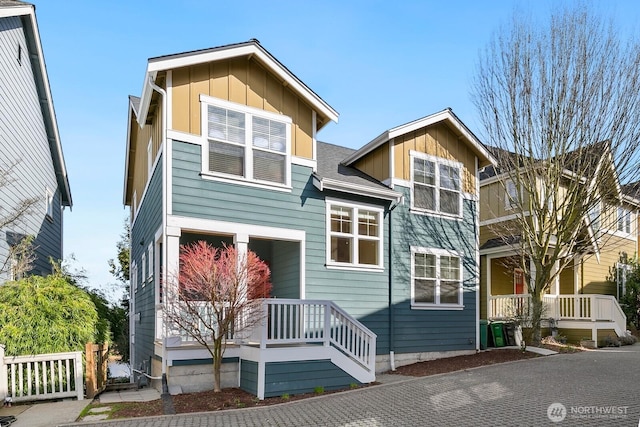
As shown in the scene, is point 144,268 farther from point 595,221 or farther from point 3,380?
point 595,221

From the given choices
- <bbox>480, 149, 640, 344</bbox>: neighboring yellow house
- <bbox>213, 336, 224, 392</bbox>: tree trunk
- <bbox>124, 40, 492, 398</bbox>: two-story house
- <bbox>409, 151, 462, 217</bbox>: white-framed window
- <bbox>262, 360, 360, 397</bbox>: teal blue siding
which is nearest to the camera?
<bbox>262, 360, 360, 397</bbox>: teal blue siding

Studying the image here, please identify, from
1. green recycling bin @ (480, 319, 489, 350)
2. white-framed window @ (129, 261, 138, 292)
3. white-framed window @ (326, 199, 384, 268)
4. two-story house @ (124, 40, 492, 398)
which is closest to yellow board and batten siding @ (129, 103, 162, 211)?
two-story house @ (124, 40, 492, 398)

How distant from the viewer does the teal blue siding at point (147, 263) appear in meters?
11.9

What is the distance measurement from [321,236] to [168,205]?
151 inches

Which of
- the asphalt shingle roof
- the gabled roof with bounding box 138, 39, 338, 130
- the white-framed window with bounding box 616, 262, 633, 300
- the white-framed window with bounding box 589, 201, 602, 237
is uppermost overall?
A: the gabled roof with bounding box 138, 39, 338, 130

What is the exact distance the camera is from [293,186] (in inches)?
481

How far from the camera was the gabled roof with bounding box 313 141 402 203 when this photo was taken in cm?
1252

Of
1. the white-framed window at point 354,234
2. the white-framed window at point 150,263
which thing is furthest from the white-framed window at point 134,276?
the white-framed window at point 354,234

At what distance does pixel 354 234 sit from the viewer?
1323cm

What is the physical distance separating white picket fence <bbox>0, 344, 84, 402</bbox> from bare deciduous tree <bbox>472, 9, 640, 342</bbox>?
12.0m

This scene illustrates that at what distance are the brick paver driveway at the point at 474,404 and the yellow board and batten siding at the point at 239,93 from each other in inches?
225

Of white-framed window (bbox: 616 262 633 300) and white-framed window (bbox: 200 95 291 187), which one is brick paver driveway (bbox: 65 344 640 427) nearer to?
white-framed window (bbox: 200 95 291 187)

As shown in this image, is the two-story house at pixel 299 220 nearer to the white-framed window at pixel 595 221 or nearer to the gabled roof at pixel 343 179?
the gabled roof at pixel 343 179

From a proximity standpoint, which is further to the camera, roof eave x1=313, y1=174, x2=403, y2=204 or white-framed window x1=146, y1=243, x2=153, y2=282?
white-framed window x1=146, y1=243, x2=153, y2=282
